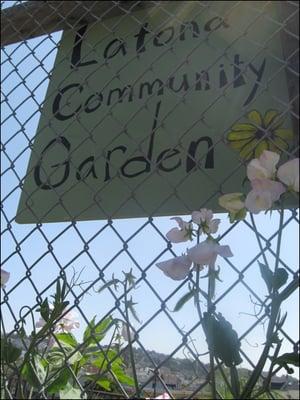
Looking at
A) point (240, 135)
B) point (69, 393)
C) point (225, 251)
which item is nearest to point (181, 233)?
point (225, 251)

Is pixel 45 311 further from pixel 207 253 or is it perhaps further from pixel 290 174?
pixel 290 174

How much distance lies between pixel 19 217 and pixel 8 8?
68cm

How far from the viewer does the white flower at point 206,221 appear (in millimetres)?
710

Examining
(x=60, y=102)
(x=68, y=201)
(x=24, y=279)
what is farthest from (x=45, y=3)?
(x=24, y=279)

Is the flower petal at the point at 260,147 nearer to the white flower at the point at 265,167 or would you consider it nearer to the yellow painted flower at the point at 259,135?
the yellow painted flower at the point at 259,135

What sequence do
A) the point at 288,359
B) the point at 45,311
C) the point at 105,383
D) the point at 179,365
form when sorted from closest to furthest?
the point at 288,359 < the point at 179,365 < the point at 45,311 < the point at 105,383

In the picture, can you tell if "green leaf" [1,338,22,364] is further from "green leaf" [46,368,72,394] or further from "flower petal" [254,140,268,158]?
"flower petal" [254,140,268,158]

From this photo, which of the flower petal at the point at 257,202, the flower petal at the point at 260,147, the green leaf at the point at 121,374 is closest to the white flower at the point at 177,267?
the flower petal at the point at 257,202

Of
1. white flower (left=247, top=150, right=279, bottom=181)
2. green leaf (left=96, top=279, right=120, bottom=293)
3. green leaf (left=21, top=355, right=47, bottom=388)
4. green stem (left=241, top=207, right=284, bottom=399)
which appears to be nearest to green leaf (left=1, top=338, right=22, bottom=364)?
green leaf (left=21, top=355, right=47, bottom=388)

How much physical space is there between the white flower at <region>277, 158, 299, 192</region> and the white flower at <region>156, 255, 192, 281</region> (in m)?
0.18

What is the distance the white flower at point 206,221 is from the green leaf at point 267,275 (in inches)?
3.7

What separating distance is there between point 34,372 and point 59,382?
5 cm

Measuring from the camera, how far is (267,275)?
65cm

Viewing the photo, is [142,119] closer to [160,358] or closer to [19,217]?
[19,217]
